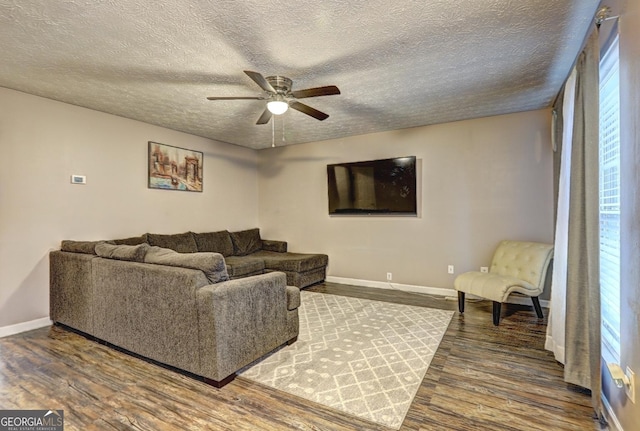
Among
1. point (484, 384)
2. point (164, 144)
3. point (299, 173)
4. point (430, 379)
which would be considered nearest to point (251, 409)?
point (430, 379)

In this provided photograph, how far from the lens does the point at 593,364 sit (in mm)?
1854

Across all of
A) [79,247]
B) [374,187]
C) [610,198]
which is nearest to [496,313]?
[610,198]

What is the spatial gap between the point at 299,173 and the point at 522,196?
3.59m

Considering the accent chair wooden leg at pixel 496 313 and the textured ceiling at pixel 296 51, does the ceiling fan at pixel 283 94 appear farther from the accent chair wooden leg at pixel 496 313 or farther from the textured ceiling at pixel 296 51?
the accent chair wooden leg at pixel 496 313

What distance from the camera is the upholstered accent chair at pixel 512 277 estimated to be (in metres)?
3.24

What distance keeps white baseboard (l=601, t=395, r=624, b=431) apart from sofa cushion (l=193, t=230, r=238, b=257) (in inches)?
184

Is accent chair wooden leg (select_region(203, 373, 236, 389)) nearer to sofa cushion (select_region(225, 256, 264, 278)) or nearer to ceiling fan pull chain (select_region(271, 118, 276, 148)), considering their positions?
sofa cushion (select_region(225, 256, 264, 278))

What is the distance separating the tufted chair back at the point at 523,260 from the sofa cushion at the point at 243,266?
328cm

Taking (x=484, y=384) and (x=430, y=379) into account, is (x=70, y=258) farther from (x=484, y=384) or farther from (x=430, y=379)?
(x=484, y=384)

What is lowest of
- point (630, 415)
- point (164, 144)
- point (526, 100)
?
point (630, 415)

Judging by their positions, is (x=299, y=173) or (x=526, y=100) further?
(x=299, y=173)

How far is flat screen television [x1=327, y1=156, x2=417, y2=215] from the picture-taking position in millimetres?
4695

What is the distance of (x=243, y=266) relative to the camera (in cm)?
446

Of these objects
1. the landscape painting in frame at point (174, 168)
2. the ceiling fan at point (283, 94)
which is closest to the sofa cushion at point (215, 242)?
the landscape painting in frame at point (174, 168)
